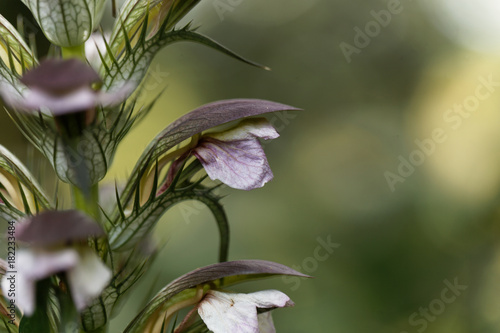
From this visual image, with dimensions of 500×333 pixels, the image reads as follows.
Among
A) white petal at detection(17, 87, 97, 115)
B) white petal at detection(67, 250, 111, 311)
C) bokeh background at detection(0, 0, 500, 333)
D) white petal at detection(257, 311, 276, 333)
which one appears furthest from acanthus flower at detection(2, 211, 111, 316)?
bokeh background at detection(0, 0, 500, 333)

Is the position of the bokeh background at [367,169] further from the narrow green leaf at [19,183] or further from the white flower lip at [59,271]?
the white flower lip at [59,271]

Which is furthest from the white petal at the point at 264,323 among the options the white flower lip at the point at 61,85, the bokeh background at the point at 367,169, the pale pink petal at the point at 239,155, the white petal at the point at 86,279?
the bokeh background at the point at 367,169

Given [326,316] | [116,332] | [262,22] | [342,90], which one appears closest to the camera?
[116,332]

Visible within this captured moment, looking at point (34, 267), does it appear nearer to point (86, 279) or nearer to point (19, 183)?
point (86, 279)

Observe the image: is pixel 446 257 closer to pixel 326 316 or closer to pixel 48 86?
pixel 326 316

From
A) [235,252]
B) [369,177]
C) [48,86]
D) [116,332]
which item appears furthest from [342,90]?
[48,86]

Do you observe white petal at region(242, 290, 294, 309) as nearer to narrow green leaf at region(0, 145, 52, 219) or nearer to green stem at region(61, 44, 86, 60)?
narrow green leaf at region(0, 145, 52, 219)

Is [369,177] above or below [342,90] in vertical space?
below

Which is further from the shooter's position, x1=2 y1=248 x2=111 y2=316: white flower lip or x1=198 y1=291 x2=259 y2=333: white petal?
x1=198 y1=291 x2=259 y2=333: white petal
